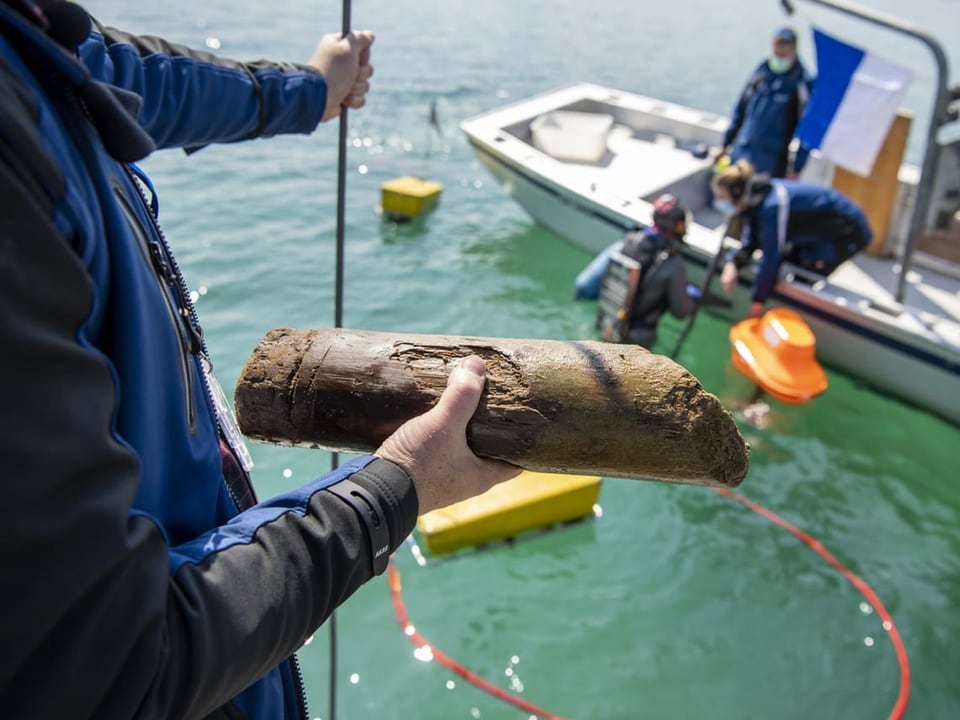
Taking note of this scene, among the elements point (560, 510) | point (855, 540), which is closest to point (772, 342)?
point (855, 540)

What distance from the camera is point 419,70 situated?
55.8ft

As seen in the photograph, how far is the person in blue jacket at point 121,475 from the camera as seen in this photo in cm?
76

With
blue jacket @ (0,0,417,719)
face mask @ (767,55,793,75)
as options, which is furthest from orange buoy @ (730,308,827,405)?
blue jacket @ (0,0,417,719)

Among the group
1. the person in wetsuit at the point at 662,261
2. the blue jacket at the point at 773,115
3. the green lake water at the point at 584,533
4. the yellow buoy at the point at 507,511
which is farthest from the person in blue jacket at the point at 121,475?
the blue jacket at the point at 773,115

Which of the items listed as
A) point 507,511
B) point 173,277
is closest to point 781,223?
point 507,511

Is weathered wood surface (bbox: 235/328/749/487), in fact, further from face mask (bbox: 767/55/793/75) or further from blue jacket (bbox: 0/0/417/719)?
face mask (bbox: 767/55/793/75)

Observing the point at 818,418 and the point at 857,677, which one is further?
the point at 818,418

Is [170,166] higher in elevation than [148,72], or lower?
lower

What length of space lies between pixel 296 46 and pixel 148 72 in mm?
17360

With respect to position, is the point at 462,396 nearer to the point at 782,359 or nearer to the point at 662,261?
the point at 662,261

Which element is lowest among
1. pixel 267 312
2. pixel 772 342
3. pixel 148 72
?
pixel 267 312

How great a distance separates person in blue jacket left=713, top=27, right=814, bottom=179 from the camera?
747cm

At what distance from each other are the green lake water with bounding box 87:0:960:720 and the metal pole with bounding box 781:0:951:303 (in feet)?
4.76

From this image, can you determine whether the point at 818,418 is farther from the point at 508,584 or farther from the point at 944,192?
the point at 508,584
